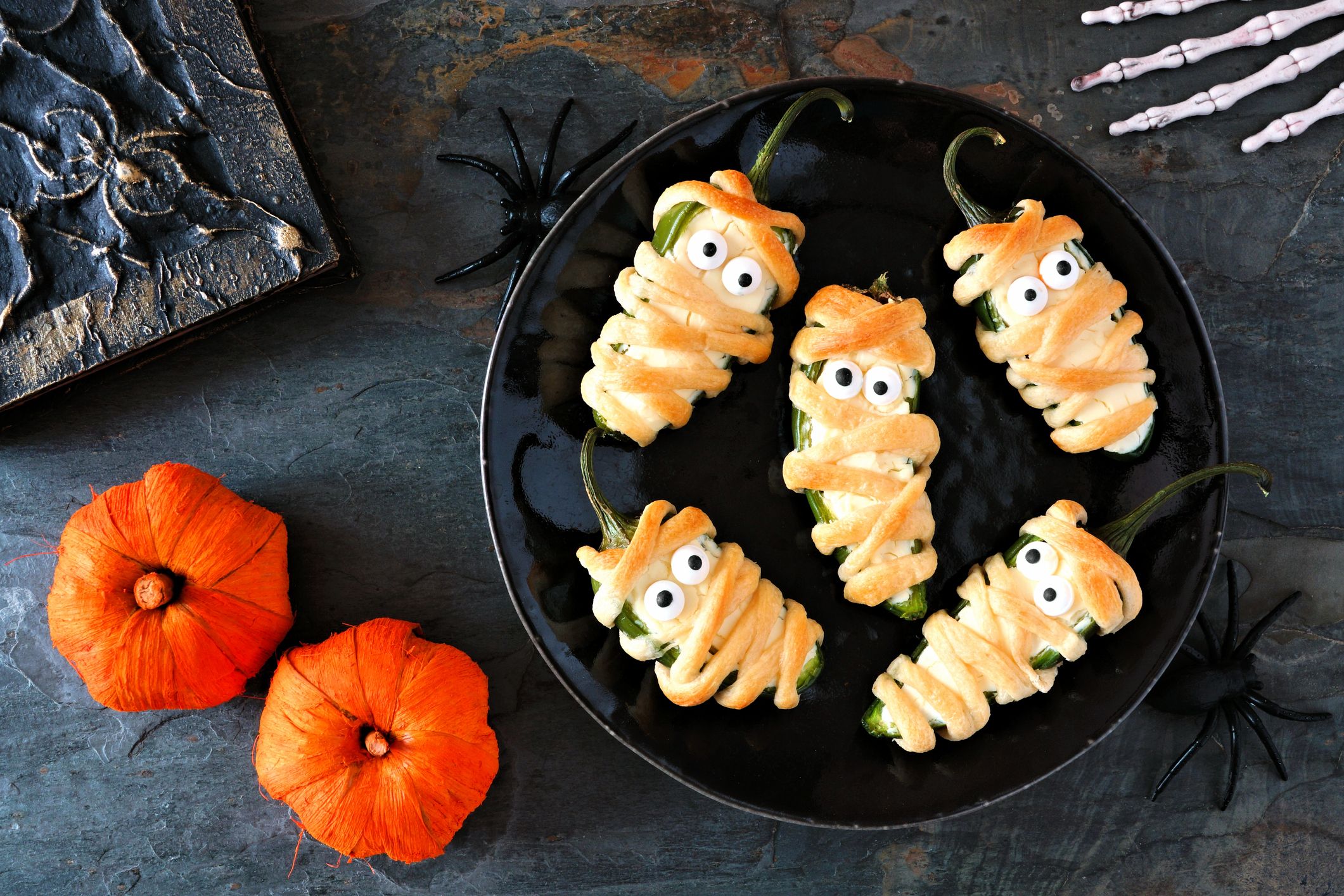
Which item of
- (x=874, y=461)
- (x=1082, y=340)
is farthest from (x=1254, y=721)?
(x=874, y=461)

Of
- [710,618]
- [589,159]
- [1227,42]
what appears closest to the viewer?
[710,618]

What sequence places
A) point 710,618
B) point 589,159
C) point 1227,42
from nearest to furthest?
point 710,618 < point 589,159 < point 1227,42

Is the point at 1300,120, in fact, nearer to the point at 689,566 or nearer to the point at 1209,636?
the point at 1209,636

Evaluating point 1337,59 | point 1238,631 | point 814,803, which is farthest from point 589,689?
point 1337,59

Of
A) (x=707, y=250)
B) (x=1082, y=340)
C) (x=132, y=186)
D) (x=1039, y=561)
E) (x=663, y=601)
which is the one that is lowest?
(x=1039, y=561)

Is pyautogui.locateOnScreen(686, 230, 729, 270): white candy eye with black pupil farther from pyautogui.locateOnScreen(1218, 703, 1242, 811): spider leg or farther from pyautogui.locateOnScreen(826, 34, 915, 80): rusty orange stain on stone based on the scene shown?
pyautogui.locateOnScreen(1218, 703, 1242, 811): spider leg

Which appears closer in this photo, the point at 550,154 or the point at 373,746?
the point at 373,746

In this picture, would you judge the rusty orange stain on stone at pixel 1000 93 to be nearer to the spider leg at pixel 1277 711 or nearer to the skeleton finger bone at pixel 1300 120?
the skeleton finger bone at pixel 1300 120
